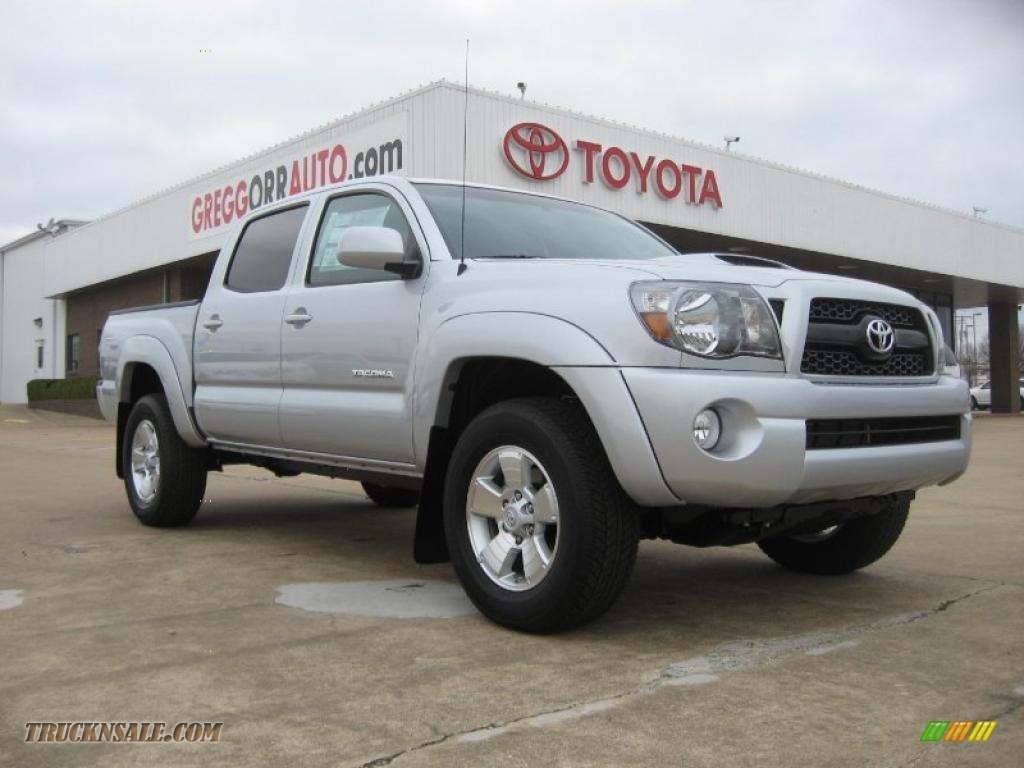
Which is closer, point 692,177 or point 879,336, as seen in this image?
point 879,336

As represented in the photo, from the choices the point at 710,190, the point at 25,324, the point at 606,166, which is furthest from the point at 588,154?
the point at 25,324

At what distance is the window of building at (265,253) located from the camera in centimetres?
575

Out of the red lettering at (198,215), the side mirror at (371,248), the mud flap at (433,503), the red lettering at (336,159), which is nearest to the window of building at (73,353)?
the red lettering at (198,215)

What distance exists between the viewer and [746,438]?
3.51m

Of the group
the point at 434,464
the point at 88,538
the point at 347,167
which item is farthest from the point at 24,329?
the point at 434,464

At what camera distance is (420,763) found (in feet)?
8.55

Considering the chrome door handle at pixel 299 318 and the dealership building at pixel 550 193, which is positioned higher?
the dealership building at pixel 550 193

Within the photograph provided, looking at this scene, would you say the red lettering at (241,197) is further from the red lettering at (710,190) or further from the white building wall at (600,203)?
the red lettering at (710,190)

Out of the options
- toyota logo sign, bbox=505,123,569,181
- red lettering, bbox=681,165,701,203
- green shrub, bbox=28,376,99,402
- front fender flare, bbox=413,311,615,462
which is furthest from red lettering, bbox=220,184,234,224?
front fender flare, bbox=413,311,615,462

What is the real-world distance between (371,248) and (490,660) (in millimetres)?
1874

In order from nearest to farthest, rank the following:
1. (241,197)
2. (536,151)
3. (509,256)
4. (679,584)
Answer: (509,256)
(679,584)
(536,151)
(241,197)

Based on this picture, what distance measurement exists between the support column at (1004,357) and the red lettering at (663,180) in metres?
21.1

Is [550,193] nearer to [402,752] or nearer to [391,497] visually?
[391,497]

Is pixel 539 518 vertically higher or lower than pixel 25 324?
lower
